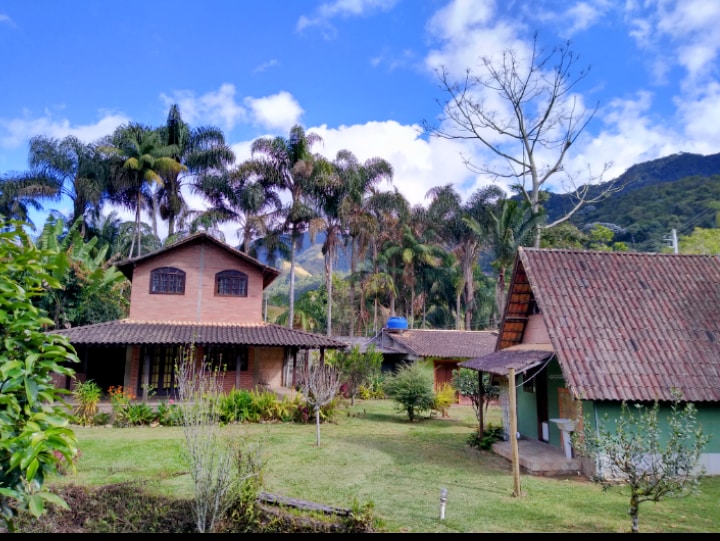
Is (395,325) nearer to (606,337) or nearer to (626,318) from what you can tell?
(626,318)

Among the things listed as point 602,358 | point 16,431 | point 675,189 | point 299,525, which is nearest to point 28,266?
point 16,431

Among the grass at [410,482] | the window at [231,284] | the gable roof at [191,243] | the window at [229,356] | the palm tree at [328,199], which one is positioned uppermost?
the palm tree at [328,199]

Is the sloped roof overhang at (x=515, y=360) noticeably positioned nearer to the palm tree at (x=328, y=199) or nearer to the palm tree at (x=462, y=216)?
the palm tree at (x=328, y=199)

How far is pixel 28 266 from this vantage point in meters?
3.15

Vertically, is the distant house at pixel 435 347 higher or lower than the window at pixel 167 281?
lower

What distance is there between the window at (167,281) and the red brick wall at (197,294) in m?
0.17

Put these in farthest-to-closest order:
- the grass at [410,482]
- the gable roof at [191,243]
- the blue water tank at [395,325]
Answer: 1. the blue water tank at [395,325]
2. the gable roof at [191,243]
3. the grass at [410,482]

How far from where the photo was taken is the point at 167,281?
21.4 metres

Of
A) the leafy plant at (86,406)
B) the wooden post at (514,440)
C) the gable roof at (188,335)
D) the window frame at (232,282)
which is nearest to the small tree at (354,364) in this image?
the gable roof at (188,335)

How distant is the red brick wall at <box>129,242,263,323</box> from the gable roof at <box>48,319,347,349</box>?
388 millimetres

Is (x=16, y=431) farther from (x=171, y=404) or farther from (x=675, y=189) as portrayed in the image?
(x=675, y=189)

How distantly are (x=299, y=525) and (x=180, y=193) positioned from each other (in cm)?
3302

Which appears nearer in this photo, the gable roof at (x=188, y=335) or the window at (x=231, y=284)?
the gable roof at (x=188, y=335)

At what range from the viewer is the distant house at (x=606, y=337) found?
1012cm
